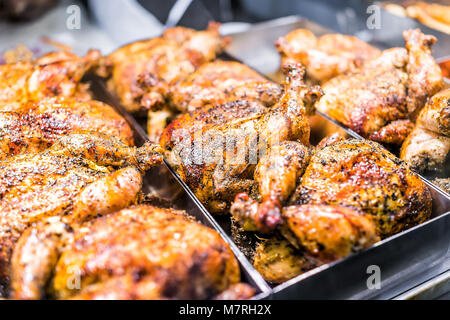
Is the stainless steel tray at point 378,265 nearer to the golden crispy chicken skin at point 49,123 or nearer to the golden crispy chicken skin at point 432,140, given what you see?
the golden crispy chicken skin at point 432,140

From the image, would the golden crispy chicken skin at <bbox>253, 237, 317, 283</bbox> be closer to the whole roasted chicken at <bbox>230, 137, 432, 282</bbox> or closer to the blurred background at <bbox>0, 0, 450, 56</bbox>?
the whole roasted chicken at <bbox>230, 137, 432, 282</bbox>

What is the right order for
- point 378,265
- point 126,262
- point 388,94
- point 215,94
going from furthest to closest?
point 215,94 → point 388,94 → point 378,265 → point 126,262

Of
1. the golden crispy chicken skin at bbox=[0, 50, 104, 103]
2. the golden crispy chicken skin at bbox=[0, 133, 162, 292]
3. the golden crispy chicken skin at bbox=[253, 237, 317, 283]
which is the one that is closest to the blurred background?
the golden crispy chicken skin at bbox=[0, 50, 104, 103]

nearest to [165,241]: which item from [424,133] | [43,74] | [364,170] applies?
[364,170]

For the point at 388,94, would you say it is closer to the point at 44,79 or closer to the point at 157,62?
the point at 157,62

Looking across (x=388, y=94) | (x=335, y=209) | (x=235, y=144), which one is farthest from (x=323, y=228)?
(x=388, y=94)

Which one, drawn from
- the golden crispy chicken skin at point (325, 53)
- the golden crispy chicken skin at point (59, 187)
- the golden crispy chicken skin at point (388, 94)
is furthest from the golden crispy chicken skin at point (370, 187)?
the golden crispy chicken skin at point (325, 53)

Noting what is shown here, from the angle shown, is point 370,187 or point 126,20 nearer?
point 370,187
